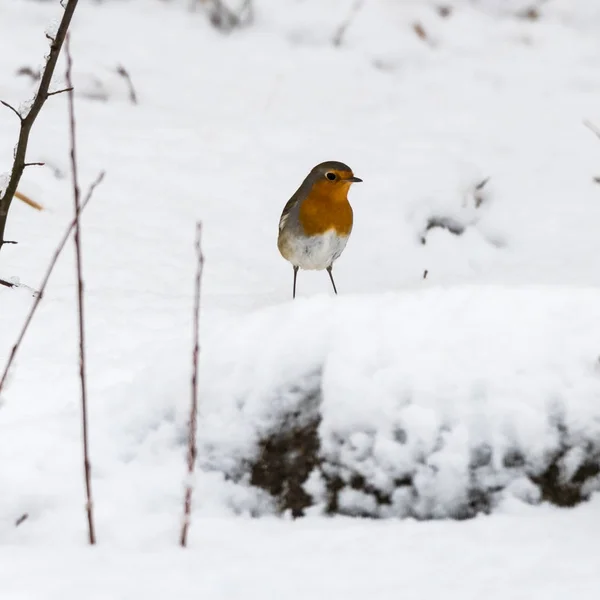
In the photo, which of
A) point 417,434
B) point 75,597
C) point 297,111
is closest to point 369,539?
point 417,434

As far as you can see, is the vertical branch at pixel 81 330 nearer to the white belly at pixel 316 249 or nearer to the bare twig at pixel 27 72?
the white belly at pixel 316 249

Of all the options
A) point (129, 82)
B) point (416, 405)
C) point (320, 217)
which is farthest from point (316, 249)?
point (129, 82)

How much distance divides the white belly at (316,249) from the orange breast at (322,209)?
0.09 ft

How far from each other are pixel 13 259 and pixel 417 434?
222 cm

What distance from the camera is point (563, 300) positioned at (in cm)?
211

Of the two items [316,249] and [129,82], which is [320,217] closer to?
[316,249]

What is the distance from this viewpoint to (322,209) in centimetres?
371

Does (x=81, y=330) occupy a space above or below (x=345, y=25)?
below

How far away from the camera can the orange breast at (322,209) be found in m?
3.70

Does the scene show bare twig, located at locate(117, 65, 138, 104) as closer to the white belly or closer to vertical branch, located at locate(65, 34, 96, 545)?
the white belly

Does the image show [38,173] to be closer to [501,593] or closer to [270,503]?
[270,503]

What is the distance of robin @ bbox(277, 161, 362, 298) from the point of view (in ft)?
12.1

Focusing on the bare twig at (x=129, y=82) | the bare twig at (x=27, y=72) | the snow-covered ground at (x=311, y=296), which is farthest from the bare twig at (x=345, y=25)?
the bare twig at (x=27, y=72)

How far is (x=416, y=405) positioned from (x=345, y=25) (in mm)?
4708
